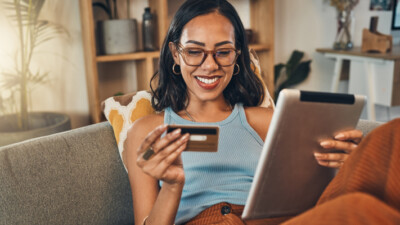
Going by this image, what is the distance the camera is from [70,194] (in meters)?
1.15

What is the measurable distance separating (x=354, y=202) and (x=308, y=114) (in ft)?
0.77

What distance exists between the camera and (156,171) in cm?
85

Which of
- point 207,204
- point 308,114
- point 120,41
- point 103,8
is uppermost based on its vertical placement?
point 103,8

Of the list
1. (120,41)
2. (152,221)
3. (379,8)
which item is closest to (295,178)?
(152,221)

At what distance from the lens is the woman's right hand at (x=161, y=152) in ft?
2.63

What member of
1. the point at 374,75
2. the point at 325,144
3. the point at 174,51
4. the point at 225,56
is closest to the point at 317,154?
the point at 325,144

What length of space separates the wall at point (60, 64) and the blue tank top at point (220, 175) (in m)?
1.53

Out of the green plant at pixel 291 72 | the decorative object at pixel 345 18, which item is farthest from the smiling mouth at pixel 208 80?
the decorative object at pixel 345 18

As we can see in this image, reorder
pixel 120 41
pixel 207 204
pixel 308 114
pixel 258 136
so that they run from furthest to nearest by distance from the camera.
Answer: pixel 120 41, pixel 258 136, pixel 207 204, pixel 308 114

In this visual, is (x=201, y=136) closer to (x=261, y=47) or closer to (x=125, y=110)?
(x=125, y=110)

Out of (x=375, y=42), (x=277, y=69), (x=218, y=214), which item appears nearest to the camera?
(x=218, y=214)

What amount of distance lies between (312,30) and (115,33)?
1.83 meters

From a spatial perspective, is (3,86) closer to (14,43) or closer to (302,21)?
(14,43)

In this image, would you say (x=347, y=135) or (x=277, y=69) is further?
(x=277, y=69)
